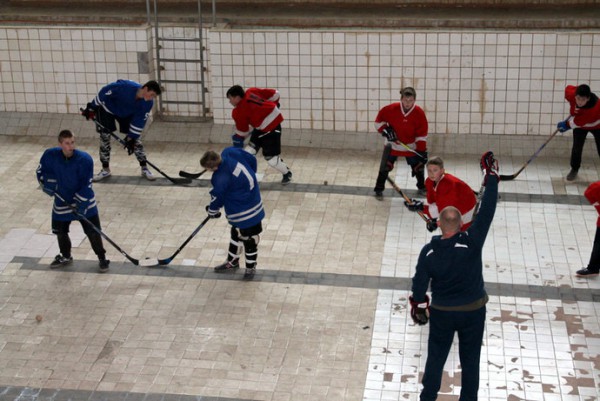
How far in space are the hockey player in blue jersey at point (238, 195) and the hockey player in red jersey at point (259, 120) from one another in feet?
6.82

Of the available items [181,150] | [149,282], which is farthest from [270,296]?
[181,150]

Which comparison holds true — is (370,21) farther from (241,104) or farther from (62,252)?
(62,252)

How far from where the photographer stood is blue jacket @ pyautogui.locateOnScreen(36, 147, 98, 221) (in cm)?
823

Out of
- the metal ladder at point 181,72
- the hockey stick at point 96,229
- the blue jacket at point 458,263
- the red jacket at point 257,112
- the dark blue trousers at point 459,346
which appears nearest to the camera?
the blue jacket at point 458,263

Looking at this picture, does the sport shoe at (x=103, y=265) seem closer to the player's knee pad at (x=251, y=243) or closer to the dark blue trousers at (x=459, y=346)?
the player's knee pad at (x=251, y=243)

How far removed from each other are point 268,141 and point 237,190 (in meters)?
2.61

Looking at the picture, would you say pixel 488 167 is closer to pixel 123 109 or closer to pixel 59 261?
pixel 59 261

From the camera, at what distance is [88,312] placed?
7891mm

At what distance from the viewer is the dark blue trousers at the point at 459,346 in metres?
6.01

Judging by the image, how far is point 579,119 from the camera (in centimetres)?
1045

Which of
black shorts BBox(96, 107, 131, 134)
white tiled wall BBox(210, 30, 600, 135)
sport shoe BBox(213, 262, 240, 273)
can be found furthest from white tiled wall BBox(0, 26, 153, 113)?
sport shoe BBox(213, 262, 240, 273)

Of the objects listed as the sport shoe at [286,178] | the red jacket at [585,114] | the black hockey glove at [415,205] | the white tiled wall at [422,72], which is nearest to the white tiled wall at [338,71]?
the white tiled wall at [422,72]

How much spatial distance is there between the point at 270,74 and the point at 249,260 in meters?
4.05

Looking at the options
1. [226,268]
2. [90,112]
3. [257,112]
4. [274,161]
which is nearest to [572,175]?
[274,161]
